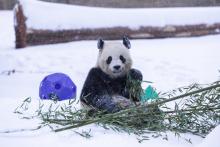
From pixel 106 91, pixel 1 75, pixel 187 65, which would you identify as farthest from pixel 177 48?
pixel 106 91

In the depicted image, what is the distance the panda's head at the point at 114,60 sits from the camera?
359cm

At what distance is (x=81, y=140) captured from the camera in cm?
206

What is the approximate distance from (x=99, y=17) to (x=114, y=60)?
15.9 feet

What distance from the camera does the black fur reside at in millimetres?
3322

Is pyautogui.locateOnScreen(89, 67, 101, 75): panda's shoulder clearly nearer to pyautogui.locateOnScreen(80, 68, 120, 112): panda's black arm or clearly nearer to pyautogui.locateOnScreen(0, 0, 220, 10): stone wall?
pyautogui.locateOnScreen(80, 68, 120, 112): panda's black arm

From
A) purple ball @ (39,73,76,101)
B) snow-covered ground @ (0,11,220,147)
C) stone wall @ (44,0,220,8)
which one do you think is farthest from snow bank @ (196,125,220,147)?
stone wall @ (44,0,220,8)

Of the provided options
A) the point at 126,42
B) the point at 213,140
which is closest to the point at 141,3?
the point at 126,42

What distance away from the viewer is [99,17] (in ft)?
27.5

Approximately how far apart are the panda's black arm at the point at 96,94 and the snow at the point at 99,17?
15.5 feet

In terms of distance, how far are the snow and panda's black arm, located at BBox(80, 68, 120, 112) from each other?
4730 mm

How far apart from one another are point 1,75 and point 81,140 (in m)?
5.35

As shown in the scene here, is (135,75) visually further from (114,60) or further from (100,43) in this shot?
(100,43)

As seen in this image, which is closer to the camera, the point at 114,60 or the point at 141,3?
the point at 114,60

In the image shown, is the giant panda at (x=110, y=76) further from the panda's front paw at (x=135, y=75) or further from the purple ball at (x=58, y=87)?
the purple ball at (x=58, y=87)
